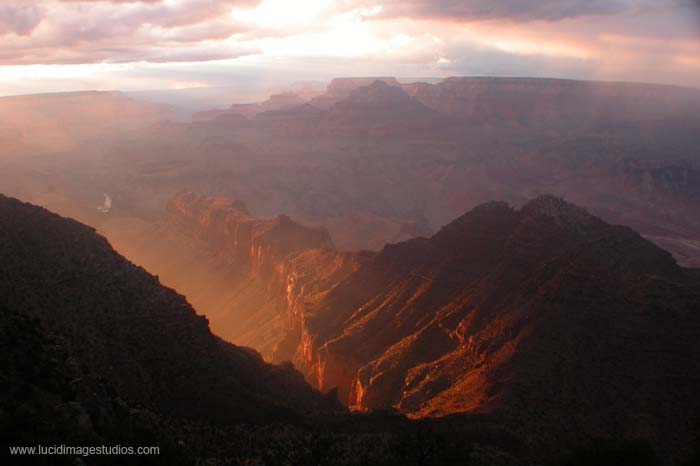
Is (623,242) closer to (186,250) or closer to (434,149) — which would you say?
(186,250)

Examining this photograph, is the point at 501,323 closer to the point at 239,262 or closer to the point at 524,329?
the point at 524,329

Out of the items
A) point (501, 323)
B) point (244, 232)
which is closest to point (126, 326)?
point (501, 323)

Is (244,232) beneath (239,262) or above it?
above

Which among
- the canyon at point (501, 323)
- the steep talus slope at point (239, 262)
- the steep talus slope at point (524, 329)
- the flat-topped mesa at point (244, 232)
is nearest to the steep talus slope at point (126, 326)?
the steep talus slope at point (524, 329)

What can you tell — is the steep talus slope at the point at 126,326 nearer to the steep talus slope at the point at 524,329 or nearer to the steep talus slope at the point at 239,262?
the steep talus slope at the point at 524,329

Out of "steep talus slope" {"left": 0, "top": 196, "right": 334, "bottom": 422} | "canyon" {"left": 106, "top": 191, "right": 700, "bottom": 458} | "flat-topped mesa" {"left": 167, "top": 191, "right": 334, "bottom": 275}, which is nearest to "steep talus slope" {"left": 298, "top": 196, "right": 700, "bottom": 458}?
"canyon" {"left": 106, "top": 191, "right": 700, "bottom": 458}

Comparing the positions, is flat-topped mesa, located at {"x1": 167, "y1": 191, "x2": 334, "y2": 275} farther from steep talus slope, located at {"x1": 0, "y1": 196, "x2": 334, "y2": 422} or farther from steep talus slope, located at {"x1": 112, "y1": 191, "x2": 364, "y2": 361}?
steep talus slope, located at {"x1": 0, "y1": 196, "x2": 334, "y2": 422}
